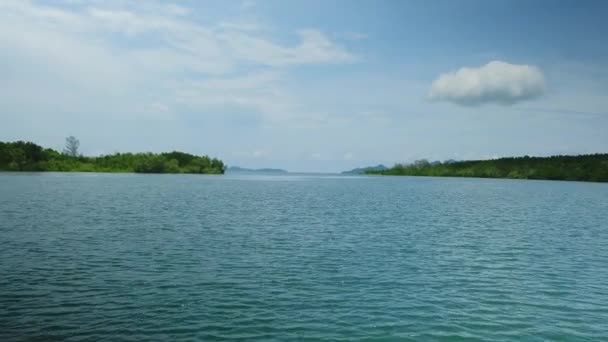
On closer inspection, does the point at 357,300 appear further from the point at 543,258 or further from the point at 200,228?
the point at 200,228

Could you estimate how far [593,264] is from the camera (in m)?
29.5

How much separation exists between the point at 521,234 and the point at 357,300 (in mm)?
28576

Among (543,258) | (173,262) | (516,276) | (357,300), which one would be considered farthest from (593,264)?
(173,262)

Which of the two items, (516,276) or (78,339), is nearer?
(78,339)

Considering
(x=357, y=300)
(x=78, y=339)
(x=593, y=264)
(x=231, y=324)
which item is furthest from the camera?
(x=593, y=264)

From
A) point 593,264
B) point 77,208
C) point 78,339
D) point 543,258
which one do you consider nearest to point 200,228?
point 77,208

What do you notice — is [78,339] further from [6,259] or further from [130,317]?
[6,259]

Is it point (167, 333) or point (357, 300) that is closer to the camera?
point (167, 333)

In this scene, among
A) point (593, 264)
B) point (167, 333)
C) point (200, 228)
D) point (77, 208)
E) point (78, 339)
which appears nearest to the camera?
point (78, 339)

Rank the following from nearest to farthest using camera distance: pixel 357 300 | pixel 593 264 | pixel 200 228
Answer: pixel 357 300 < pixel 593 264 < pixel 200 228

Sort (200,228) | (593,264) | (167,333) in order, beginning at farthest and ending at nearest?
(200,228)
(593,264)
(167,333)

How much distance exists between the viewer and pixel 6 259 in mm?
26594

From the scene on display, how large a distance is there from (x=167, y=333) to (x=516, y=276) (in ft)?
67.1

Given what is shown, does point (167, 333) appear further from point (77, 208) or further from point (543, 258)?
point (77, 208)
